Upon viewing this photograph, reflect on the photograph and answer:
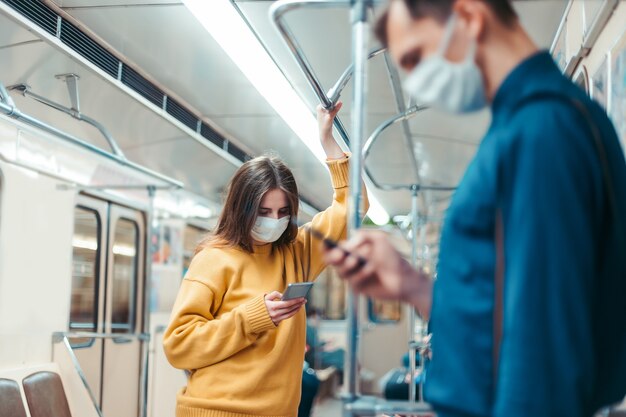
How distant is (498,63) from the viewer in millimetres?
1027

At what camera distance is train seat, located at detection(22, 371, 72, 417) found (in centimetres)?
427

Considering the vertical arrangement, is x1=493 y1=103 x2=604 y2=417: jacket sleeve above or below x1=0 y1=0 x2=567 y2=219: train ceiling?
below

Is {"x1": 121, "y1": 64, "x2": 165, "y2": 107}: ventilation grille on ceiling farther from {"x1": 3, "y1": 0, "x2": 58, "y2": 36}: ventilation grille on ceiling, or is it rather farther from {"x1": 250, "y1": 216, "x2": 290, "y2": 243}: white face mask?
{"x1": 250, "y1": 216, "x2": 290, "y2": 243}: white face mask

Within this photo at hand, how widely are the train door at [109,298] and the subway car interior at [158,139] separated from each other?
18 millimetres

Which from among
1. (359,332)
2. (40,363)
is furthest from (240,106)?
(359,332)

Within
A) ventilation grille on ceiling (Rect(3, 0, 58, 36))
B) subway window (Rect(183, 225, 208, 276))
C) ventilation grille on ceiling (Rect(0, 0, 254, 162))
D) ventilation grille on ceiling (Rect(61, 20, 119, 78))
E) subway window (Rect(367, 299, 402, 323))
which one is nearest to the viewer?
ventilation grille on ceiling (Rect(3, 0, 58, 36))

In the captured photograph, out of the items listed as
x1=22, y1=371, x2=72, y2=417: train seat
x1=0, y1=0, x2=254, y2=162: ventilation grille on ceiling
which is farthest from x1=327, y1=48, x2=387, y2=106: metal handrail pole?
x1=22, y1=371, x2=72, y2=417: train seat

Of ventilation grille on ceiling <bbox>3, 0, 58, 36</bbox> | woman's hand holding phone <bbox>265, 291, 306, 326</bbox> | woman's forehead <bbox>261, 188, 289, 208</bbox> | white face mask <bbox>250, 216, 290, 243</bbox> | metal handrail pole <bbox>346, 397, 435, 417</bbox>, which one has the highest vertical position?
ventilation grille on ceiling <bbox>3, 0, 58, 36</bbox>

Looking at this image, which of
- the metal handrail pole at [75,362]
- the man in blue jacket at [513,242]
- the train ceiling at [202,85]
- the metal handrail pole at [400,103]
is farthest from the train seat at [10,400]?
the man in blue jacket at [513,242]

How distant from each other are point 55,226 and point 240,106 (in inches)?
60.4

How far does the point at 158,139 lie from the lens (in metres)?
5.38

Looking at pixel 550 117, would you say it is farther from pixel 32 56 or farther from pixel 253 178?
pixel 32 56

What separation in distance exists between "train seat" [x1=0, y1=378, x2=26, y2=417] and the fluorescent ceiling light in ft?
7.13

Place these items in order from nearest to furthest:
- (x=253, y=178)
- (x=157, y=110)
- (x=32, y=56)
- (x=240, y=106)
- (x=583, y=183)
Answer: (x=583, y=183) → (x=253, y=178) → (x=32, y=56) → (x=157, y=110) → (x=240, y=106)
